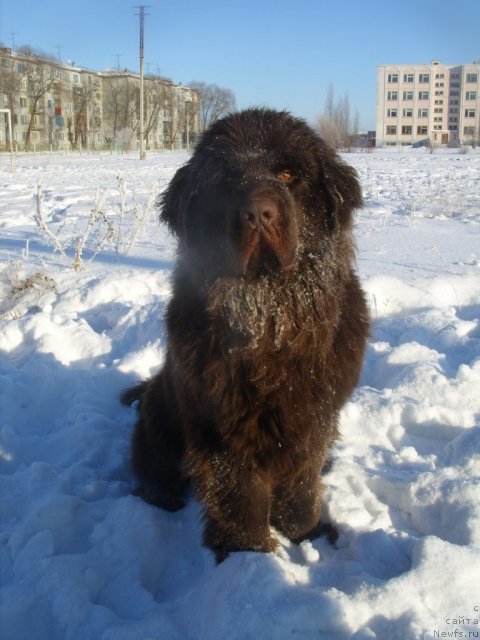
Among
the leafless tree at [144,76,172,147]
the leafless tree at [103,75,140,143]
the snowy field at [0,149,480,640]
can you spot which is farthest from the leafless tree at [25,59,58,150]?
the snowy field at [0,149,480,640]

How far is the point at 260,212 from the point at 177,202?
55 centimetres

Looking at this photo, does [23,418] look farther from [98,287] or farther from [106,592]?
[98,287]

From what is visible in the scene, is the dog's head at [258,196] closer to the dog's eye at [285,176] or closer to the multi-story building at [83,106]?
the dog's eye at [285,176]

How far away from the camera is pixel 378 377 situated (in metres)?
3.62

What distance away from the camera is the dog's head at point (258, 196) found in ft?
6.25

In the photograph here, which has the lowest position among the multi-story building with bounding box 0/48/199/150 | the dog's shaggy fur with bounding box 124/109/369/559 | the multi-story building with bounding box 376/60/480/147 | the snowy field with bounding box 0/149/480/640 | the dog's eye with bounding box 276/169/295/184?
the snowy field with bounding box 0/149/480/640

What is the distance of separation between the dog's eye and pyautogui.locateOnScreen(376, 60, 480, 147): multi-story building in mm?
102852

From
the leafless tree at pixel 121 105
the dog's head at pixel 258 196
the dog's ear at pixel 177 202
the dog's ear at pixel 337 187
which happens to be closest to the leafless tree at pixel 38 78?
the leafless tree at pixel 121 105

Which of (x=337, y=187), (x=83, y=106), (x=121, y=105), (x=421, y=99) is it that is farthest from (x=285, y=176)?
(x=421, y=99)

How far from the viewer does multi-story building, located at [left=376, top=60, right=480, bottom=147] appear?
9781 cm

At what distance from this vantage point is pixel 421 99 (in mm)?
98875

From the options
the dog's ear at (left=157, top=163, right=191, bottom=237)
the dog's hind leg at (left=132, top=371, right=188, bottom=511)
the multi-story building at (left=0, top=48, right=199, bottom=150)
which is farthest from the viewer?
the multi-story building at (left=0, top=48, right=199, bottom=150)

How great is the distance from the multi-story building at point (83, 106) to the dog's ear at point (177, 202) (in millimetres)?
55589

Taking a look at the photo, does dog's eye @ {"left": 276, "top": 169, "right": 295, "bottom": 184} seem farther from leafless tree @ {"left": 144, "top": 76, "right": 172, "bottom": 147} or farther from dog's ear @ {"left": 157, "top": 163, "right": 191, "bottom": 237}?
leafless tree @ {"left": 144, "top": 76, "right": 172, "bottom": 147}
